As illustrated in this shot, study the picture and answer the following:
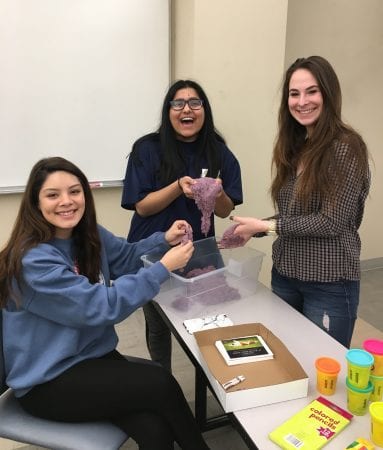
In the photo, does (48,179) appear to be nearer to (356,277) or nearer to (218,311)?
(218,311)

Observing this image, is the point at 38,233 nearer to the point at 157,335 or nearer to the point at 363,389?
the point at 157,335

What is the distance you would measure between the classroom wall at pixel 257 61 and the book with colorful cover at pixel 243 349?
163 cm

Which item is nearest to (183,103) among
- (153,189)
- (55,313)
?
(153,189)

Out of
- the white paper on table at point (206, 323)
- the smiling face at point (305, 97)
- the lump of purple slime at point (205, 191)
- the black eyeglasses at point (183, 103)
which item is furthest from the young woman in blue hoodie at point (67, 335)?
the smiling face at point (305, 97)

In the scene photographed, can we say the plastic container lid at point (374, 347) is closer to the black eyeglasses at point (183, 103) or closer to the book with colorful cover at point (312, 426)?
the book with colorful cover at point (312, 426)

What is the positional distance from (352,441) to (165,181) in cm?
112

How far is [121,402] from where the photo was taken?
46.5 inches

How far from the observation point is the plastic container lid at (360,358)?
909 mm

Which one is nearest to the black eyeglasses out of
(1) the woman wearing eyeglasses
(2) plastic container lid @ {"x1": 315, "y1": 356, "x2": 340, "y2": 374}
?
(1) the woman wearing eyeglasses

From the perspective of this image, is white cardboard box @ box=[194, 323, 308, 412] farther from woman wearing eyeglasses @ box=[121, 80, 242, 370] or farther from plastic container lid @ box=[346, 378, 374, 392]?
woman wearing eyeglasses @ box=[121, 80, 242, 370]

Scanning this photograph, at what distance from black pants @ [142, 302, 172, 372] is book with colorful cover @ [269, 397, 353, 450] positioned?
0.93 m

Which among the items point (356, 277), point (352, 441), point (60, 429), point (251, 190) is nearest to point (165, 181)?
point (356, 277)

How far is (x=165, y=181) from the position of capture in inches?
65.0

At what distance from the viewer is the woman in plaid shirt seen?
126cm
